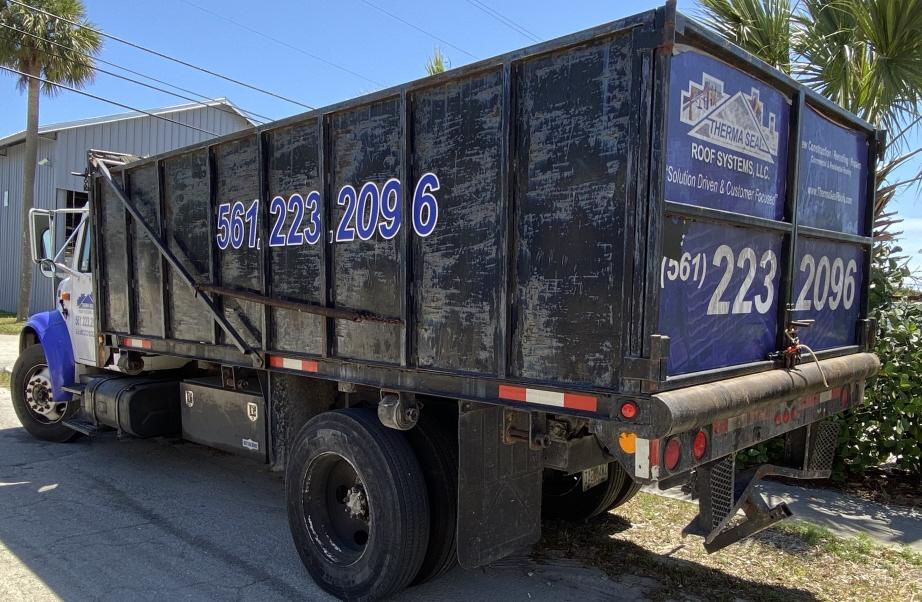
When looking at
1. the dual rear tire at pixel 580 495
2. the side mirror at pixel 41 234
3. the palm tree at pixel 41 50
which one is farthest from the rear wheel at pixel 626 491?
the palm tree at pixel 41 50

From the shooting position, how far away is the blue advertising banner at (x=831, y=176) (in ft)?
13.4

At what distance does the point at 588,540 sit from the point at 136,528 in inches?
133

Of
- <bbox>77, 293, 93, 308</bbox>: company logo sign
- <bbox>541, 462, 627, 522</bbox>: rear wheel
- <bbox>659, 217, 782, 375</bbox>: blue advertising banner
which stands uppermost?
<bbox>659, 217, 782, 375</bbox>: blue advertising banner

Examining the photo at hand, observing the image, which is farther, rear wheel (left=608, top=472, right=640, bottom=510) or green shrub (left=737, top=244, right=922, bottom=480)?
green shrub (left=737, top=244, right=922, bottom=480)

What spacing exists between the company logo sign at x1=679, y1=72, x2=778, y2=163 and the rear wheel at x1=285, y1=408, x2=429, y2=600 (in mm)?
2302

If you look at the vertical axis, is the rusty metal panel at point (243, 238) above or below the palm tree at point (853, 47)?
below

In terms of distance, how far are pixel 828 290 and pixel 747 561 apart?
190 centimetres

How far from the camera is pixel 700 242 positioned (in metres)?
3.20

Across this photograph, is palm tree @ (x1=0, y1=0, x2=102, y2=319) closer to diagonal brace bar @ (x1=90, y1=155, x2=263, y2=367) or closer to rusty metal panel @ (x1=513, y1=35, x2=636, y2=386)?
diagonal brace bar @ (x1=90, y1=155, x2=263, y2=367)

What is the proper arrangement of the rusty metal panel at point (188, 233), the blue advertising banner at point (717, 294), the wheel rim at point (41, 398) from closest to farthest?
1. the blue advertising banner at point (717, 294)
2. the rusty metal panel at point (188, 233)
3. the wheel rim at point (41, 398)

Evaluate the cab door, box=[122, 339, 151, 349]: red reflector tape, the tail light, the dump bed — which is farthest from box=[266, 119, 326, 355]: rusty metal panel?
the cab door

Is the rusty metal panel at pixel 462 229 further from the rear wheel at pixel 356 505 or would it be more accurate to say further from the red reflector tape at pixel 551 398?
the rear wheel at pixel 356 505

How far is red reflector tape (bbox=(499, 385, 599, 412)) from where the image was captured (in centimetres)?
306

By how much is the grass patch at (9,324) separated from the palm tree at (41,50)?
1.55 metres
